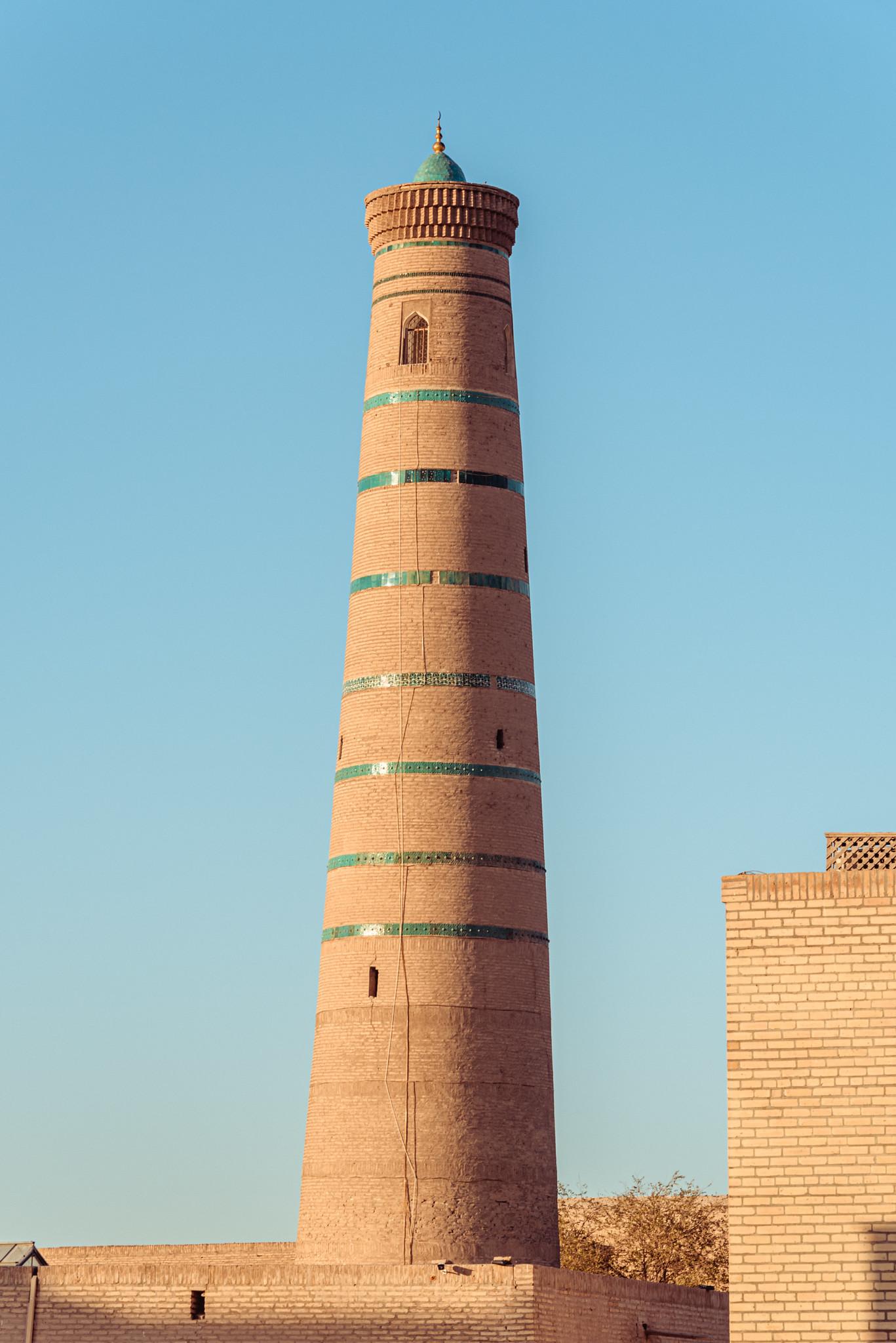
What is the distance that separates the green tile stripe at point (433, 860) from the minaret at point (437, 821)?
1.3 inches

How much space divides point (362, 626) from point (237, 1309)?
1173 centimetres

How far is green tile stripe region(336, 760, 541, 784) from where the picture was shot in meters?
39.4

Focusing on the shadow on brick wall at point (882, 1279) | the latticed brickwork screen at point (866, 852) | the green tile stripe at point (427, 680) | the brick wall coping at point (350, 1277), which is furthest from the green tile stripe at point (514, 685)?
the shadow on brick wall at point (882, 1279)

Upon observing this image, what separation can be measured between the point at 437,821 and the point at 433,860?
23.3 inches

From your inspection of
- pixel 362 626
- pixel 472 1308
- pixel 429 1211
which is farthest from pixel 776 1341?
pixel 362 626

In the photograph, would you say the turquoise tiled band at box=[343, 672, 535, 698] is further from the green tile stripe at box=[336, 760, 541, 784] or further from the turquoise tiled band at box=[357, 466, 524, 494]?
the turquoise tiled band at box=[357, 466, 524, 494]

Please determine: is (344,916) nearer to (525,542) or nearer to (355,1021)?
(355,1021)

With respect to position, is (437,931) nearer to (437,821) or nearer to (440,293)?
(437,821)

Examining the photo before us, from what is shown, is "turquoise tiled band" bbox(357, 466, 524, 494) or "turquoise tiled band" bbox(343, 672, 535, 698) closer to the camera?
"turquoise tiled band" bbox(343, 672, 535, 698)

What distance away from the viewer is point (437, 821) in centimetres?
3919

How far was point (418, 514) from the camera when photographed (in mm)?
40500

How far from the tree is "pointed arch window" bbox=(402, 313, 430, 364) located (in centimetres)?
1767

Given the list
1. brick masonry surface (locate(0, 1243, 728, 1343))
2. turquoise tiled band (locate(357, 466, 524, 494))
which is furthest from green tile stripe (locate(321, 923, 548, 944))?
turquoise tiled band (locate(357, 466, 524, 494))

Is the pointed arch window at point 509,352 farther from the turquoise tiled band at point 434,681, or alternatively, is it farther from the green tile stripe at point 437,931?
the green tile stripe at point 437,931
